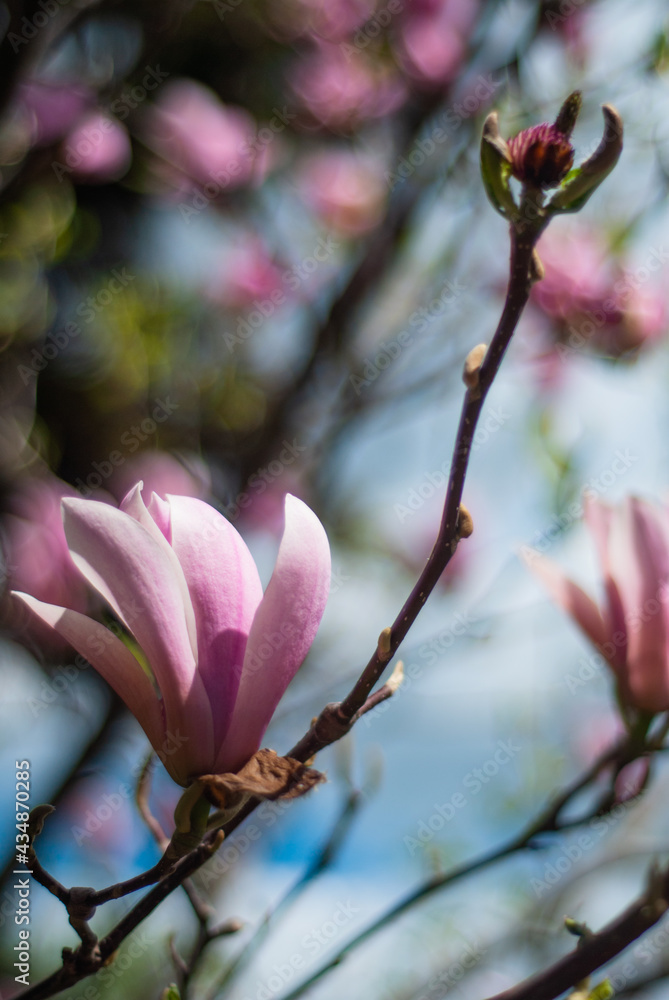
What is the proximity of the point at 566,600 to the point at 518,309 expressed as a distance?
1.01 feet

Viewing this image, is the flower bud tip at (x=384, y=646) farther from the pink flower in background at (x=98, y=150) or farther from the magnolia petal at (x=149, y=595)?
the pink flower in background at (x=98, y=150)

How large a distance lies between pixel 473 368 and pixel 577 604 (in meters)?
0.30

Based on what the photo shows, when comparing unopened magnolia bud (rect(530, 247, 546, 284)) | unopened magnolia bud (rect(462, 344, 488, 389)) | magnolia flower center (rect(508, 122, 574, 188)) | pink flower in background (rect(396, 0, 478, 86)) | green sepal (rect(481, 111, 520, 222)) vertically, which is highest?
pink flower in background (rect(396, 0, 478, 86))

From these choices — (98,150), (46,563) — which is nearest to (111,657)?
(46,563)

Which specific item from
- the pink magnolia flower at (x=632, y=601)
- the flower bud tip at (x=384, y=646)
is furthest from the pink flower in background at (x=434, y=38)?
the flower bud tip at (x=384, y=646)

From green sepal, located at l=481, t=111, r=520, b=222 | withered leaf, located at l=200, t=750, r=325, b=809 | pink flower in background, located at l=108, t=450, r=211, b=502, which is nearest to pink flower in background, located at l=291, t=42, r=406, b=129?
pink flower in background, located at l=108, t=450, r=211, b=502

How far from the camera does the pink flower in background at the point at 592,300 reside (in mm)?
1448

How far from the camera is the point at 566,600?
0.62 metres

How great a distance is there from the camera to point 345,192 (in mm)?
1838

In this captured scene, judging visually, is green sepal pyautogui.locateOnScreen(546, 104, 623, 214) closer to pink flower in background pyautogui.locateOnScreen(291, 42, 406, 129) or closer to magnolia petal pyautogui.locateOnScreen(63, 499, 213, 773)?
magnolia petal pyautogui.locateOnScreen(63, 499, 213, 773)

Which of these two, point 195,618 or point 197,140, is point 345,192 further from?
point 195,618

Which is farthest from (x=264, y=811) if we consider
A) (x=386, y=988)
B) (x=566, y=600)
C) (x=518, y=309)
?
(x=518, y=309)

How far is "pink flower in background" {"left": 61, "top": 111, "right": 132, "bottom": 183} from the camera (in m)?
1.49

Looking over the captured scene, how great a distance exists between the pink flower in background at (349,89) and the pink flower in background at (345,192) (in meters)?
0.09
